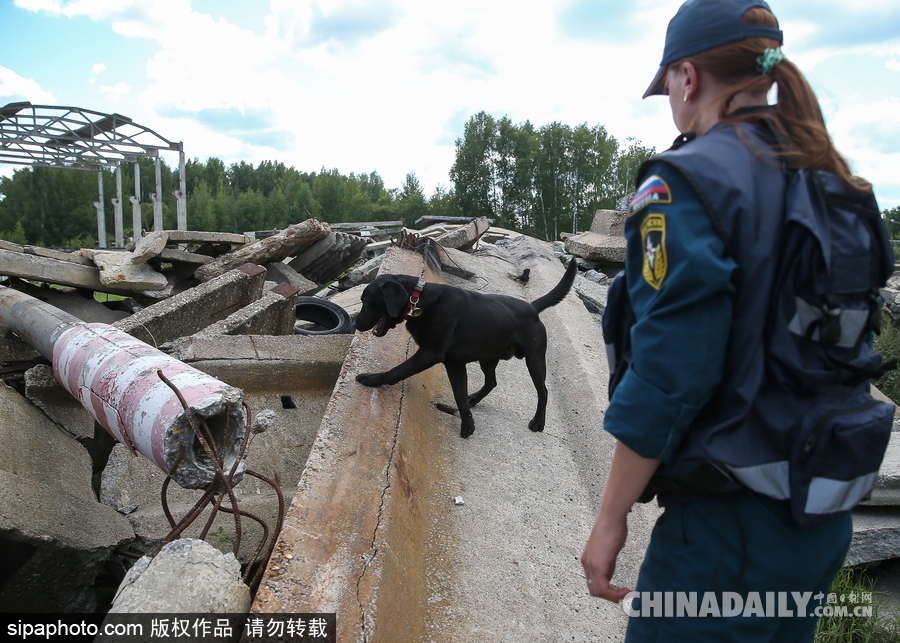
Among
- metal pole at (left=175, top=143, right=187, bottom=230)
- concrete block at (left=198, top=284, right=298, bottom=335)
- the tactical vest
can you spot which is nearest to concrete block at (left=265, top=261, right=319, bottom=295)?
concrete block at (left=198, top=284, right=298, bottom=335)

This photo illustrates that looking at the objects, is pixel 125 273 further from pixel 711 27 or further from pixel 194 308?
pixel 711 27

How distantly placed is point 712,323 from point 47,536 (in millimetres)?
2854

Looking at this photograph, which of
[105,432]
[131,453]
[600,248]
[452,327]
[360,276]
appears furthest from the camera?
[600,248]

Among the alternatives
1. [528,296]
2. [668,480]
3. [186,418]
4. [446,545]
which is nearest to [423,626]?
[446,545]

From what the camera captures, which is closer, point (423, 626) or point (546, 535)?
point (423, 626)

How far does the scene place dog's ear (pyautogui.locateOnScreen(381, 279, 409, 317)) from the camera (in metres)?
3.50

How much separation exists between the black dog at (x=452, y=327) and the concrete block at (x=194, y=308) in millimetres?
2325

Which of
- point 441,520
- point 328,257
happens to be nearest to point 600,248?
point 328,257

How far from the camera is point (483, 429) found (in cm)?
388

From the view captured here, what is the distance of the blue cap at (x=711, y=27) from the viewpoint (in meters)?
1.18

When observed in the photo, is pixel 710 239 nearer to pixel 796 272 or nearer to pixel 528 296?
pixel 796 272

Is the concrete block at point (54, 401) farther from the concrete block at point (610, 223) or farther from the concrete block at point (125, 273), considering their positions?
the concrete block at point (610, 223)

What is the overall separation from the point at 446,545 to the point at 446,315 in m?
1.40

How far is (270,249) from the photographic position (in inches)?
338
